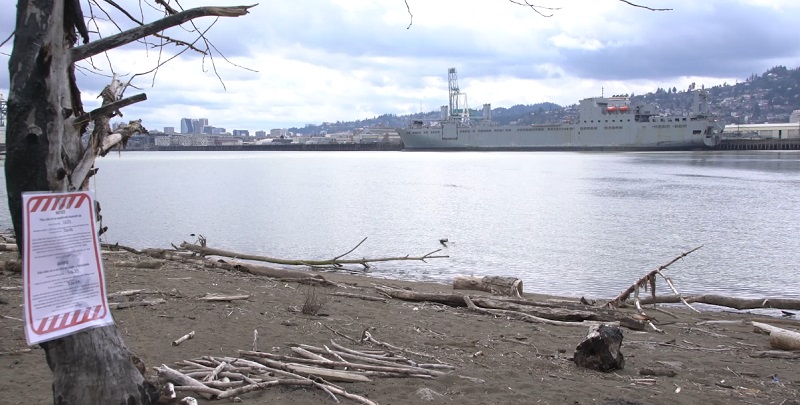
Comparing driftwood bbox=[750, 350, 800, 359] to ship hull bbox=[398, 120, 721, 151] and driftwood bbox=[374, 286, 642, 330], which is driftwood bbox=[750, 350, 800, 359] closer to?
driftwood bbox=[374, 286, 642, 330]

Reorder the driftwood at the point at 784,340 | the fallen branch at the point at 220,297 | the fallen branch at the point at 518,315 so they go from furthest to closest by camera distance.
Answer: the fallen branch at the point at 518,315, the fallen branch at the point at 220,297, the driftwood at the point at 784,340

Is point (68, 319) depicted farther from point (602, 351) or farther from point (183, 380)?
point (602, 351)

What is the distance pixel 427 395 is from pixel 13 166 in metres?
3.06

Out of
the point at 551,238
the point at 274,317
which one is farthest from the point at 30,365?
the point at 551,238

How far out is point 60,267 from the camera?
3152 millimetres

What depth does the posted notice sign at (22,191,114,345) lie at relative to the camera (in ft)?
9.99

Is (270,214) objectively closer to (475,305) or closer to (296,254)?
(296,254)

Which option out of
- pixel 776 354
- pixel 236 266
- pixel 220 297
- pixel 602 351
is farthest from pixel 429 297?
pixel 776 354

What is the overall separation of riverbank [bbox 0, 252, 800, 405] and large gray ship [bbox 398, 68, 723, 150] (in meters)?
112

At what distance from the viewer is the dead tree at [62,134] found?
3.29 m

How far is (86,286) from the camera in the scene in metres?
3.25

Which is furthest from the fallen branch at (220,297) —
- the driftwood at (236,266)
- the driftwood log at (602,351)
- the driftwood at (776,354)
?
the driftwood at (776,354)

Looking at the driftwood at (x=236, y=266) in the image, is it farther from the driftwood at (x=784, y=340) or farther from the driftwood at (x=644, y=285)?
the driftwood at (x=784, y=340)

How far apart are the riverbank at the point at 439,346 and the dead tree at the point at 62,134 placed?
1.18 meters
